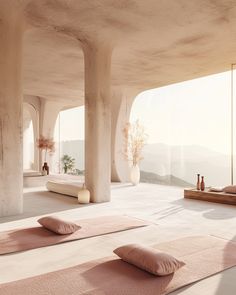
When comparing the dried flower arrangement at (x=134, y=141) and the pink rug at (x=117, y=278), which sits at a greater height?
the dried flower arrangement at (x=134, y=141)

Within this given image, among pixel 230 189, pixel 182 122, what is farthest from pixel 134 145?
pixel 230 189

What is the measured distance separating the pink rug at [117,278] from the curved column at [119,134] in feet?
21.3

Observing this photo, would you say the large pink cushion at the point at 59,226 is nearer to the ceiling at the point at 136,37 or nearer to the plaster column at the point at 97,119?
the plaster column at the point at 97,119

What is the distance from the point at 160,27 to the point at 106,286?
410 cm

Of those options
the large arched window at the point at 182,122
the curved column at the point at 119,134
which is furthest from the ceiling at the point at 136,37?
the curved column at the point at 119,134

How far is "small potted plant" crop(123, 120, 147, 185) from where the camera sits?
822cm

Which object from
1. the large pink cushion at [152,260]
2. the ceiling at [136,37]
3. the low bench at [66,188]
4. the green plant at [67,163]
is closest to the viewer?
the large pink cushion at [152,260]

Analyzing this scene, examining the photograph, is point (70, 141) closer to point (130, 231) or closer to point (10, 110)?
point (10, 110)

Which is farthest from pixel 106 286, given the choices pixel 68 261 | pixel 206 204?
pixel 206 204

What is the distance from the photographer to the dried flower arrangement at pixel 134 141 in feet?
27.7

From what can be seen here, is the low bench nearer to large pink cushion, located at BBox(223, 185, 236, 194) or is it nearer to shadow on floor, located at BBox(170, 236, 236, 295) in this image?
large pink cushion, located at BBox(223, 185, 236, 194)

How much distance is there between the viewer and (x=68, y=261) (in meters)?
2.54

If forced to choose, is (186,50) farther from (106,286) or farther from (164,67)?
(106,286)

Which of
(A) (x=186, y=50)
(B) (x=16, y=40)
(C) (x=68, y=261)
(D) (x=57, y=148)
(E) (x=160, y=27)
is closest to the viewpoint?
(C) (x=68, y=261)
